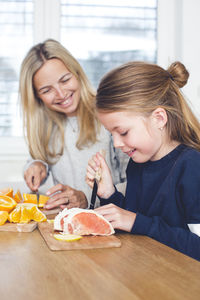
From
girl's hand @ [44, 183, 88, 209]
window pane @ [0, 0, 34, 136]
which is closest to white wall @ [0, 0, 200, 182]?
window pane @ [0, 0, 34, 136]

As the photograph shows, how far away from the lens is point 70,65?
2.06 meters

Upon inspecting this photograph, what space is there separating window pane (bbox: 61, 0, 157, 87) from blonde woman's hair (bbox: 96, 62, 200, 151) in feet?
6.06

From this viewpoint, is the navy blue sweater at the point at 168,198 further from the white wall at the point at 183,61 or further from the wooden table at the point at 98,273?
the white wall at the point at 183,61

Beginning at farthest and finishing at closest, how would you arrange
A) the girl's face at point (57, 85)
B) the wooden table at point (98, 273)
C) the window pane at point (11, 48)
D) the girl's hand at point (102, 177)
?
1. the window pane at point (11, 48)
2. the girl's face at point (57, 85)
3. the girl's hand at point (102, 177)
4. the wooden table at point (98, 273)

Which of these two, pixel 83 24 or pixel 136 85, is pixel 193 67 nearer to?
pixel 83 24

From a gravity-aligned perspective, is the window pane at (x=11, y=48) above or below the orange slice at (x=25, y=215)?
above

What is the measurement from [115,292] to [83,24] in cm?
289

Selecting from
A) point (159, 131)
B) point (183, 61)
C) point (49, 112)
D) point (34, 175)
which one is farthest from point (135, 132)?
point (183, 61)

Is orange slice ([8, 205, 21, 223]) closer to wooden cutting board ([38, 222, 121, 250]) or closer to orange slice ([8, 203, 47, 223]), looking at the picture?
orange slice ([8, 203, 47, 223])

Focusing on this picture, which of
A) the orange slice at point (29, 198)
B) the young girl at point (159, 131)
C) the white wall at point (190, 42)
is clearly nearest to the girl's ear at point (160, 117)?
the young girl at point (159, 131)

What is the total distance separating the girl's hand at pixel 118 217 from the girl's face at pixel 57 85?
38.0 inches

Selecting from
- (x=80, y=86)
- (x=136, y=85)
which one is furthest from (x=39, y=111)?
(x=136, y=85)

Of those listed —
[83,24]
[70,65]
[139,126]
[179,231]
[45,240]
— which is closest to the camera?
[45,240]

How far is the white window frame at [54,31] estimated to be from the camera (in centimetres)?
307
